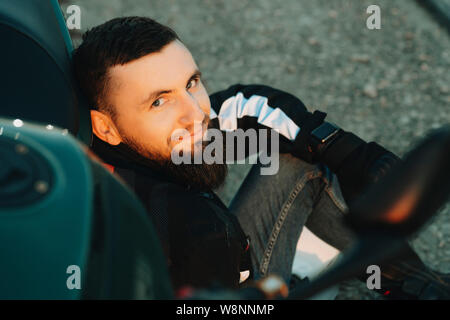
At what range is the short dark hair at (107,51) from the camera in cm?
119

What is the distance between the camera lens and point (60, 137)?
71 cm

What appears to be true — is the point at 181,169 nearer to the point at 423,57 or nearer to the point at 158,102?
the point at 158,102

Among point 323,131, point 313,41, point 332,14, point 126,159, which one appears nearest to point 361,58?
point 313,41

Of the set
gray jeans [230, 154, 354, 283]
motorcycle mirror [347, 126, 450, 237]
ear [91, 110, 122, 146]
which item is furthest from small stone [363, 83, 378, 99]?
motorcycle mirror [347, 126, 450, 237]

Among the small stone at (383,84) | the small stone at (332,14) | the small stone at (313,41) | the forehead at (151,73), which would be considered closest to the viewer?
the forehead at (151,73)

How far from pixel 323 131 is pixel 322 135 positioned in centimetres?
1

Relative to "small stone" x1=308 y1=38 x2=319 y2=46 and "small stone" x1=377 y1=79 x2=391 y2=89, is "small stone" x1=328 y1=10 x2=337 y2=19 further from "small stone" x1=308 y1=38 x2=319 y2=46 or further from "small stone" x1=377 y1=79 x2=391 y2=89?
"small stone" x1=377 y1=79 x2=391 y2=89

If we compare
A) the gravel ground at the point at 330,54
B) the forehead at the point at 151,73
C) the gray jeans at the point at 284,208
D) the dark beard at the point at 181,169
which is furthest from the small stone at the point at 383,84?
the forehead at the point at 151,73

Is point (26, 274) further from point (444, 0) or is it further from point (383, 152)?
point (444, 0)

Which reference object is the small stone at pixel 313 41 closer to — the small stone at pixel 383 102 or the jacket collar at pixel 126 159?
the small stone at pixel 383 102

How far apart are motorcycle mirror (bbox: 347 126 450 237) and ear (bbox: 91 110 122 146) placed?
904 millimetres

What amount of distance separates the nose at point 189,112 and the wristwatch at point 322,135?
1.23 feet
